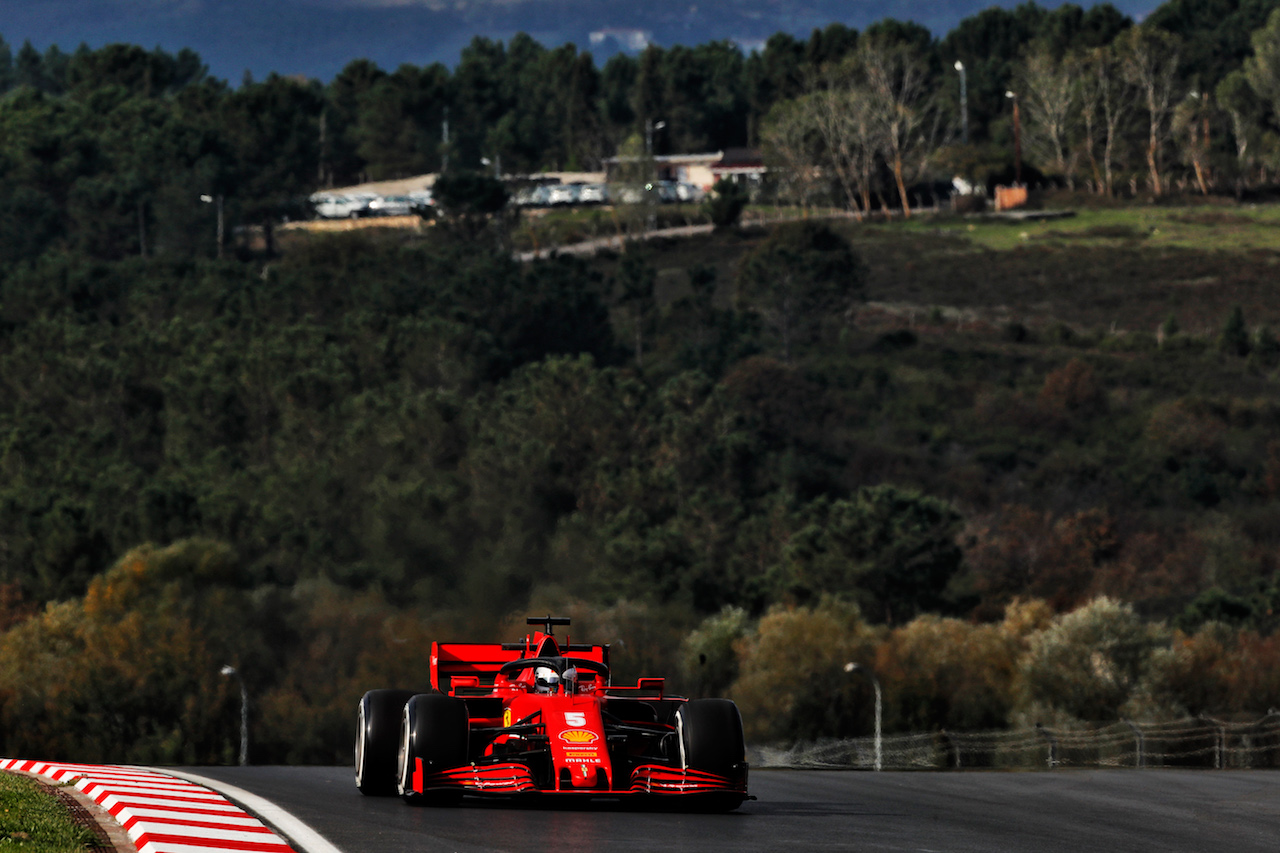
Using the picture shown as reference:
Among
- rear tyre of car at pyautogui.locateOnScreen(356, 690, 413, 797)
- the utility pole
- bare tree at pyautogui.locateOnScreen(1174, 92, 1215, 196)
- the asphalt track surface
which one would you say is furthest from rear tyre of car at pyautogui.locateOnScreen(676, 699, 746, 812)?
the utility pole

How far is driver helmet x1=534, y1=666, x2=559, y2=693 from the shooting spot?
16.0m

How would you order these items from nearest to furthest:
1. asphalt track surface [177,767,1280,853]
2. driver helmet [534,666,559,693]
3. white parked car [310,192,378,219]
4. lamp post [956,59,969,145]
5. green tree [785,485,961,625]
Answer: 1. asphalt track surface [177,767,1280,853]
2. driver helmet [534,666,559,693]
3. green tree [785,485,961,625]
4. white parked car [310,192,378,219]
5. lamp post [956,59,969,145]

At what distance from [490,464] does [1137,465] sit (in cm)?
4233

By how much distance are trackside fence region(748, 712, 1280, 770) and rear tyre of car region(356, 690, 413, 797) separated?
28.0 meters

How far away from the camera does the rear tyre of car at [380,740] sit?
1680cm

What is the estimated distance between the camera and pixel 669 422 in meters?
81.6

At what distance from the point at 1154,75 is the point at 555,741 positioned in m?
149

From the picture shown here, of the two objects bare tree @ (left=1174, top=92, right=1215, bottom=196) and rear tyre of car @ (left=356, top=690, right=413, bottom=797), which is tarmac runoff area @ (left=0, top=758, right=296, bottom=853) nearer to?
rear tyre of car @ (left=356, top=690, right=413, bottom=797)

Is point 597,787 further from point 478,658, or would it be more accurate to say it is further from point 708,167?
point 708,167

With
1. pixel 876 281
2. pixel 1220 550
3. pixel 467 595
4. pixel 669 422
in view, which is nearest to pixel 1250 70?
pixel 876 281

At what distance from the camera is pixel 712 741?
15539 millimetres

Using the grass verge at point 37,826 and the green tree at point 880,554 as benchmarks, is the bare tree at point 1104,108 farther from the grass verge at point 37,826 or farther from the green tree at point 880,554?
the grass verge at point 37,826

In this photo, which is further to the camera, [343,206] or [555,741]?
[343,206]

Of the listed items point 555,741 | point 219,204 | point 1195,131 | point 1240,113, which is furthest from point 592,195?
point 555,741
